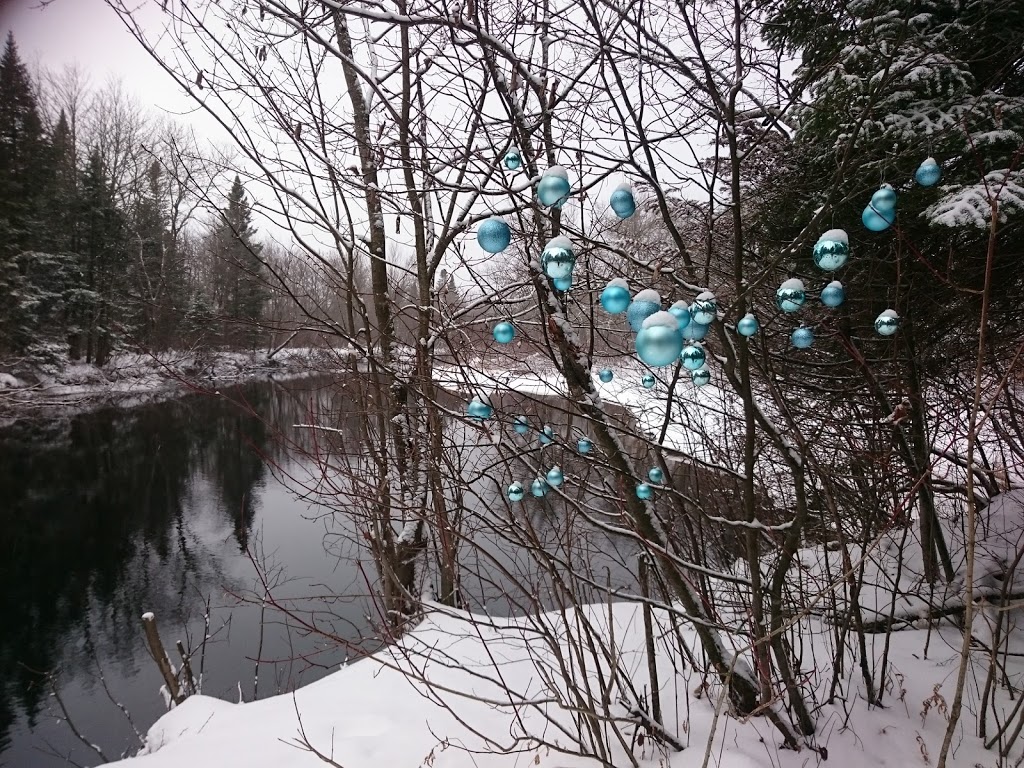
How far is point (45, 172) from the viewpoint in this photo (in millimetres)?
17734

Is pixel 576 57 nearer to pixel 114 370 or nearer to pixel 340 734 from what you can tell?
pixel 340 734

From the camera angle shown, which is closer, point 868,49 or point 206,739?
point 868,49

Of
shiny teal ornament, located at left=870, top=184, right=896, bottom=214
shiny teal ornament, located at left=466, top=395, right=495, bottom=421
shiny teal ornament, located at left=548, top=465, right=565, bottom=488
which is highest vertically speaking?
shiny teal ornament, located at left=870, top=184, right=896, bottom=214

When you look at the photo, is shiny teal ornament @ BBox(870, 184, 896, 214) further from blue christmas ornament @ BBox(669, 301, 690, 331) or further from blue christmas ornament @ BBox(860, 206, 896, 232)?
blue christmas ornament @ BBox(669, 301, 690, 331)

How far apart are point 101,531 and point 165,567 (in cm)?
216

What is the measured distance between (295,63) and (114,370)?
76.7 feet

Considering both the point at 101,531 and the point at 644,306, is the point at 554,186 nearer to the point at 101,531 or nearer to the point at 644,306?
the point at 644,306

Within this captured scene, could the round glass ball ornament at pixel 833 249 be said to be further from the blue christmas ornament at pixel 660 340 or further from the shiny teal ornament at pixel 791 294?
the blue christmas ornament at pixel 660 340

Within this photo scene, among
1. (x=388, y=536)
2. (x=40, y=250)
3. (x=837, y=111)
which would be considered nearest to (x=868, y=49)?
(x=837, y=111)

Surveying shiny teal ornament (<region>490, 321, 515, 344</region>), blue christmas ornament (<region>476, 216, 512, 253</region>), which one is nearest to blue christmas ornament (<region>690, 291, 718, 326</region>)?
blue christmas ornament (<region>476, 216, 512, 253</region>)

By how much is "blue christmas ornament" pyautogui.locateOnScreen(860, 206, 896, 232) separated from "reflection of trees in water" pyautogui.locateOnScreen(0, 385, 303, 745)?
11.8ft

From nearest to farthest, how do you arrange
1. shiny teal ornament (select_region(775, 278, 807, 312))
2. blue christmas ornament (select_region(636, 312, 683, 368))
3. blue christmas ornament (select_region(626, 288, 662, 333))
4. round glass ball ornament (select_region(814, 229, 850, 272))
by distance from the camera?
1. blue christmas ornament (select_region(636, 312, 683, 368))
2. blue christmas ornament (select_region(626, 288, 662, 333))
3. round glass ball ornament (select_region(814, 229, 850, 272))
4. shiny teal ornament (select_region(775, 278, 807, 312))

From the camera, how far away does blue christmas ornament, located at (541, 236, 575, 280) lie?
120 cm

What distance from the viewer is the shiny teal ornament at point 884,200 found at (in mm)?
1327
